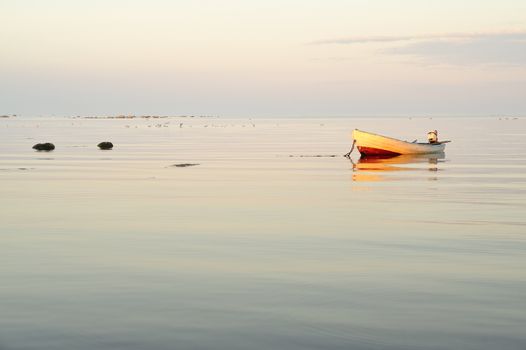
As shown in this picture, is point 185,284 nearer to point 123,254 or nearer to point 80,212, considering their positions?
point 123,254

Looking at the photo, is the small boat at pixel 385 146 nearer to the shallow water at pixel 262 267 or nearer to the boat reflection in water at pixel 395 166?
the boat reflection in water at pixel 395 166

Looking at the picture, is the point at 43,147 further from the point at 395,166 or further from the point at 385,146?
the point at 395,166

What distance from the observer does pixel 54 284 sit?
13.6 metres

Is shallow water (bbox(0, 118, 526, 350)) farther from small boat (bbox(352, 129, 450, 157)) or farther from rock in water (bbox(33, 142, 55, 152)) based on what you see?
rock in water (bbox(33, 142, 55, 152))

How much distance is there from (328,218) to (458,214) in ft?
13.5

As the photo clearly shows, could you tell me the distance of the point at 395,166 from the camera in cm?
4988

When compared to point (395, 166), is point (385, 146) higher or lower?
higher

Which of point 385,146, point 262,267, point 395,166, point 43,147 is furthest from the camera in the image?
point 43,147

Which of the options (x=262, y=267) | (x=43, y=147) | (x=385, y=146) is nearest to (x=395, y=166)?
(x=385, y=146)

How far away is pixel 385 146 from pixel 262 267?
46224 millimetres

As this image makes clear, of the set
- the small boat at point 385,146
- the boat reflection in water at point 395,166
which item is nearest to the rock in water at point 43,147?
the small boat at point 385,146

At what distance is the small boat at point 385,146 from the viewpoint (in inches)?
2370

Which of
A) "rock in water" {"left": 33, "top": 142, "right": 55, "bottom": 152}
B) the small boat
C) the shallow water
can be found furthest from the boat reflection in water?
"rock in water" {"left": 33, "top": 142, "right": 55, "bottom": 152}

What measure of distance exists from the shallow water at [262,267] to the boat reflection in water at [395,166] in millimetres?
6889
